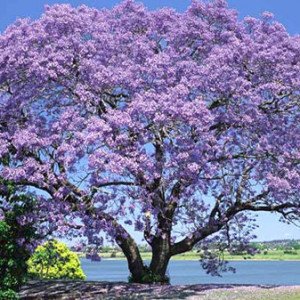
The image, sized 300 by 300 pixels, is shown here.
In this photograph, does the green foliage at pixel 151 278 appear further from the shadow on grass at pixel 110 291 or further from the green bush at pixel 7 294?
the green bush at pixel 7 294

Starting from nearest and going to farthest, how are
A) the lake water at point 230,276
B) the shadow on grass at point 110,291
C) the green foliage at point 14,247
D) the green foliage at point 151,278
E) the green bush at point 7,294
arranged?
the green bush at point 7,294 < the green foliage at point 14,247 < the shadow on grass at point 110,291 < the green foliage at point 151,278 < the lake water at point 230,276

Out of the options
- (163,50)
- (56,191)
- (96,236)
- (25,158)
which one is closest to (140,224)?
(96,236)

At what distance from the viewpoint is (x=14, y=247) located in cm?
2072

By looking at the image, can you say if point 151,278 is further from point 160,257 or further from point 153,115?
point 153,115

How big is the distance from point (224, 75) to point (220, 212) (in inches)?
229

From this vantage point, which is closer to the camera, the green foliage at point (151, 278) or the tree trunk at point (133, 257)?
the green foliage at point (151, 278)

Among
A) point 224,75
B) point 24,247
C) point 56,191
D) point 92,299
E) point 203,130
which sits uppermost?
point 224,75

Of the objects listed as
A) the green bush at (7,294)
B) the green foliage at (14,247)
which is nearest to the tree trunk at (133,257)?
the green foliage at (14,247)

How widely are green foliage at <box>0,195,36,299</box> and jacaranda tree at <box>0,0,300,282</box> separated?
1.19 metres

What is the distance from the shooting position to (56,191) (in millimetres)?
22688

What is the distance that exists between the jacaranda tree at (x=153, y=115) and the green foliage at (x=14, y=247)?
1195 mm

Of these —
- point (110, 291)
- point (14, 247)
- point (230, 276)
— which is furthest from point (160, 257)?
point (230, 276)

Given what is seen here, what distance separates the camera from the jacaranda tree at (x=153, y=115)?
71.8 ft

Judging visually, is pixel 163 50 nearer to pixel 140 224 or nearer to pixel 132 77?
pixel 132 77
